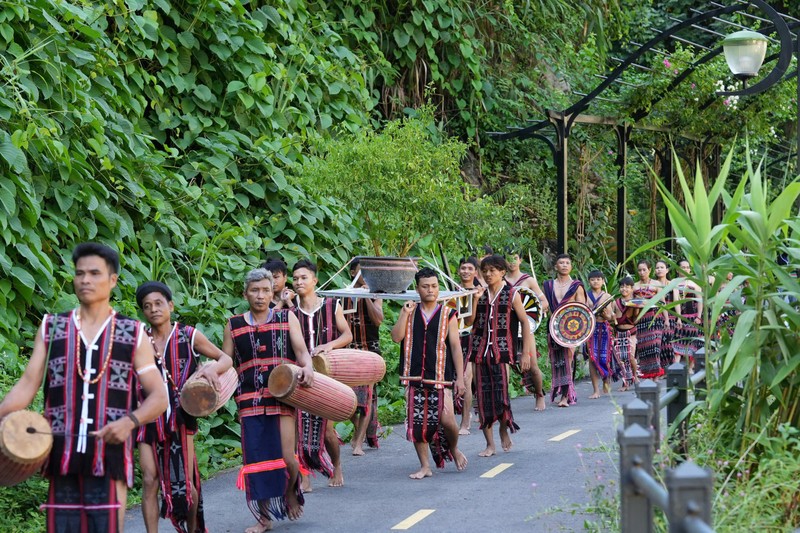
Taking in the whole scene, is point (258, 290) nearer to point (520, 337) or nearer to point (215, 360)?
point (215, 360)

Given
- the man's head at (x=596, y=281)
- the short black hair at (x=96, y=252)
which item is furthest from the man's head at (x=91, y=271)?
the man's head at (x=596, y=281)

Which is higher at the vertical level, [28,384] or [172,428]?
[28,384]

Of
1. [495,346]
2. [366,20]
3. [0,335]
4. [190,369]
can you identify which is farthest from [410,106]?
[190,369]

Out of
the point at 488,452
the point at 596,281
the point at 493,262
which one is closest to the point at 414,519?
the point at 488,452

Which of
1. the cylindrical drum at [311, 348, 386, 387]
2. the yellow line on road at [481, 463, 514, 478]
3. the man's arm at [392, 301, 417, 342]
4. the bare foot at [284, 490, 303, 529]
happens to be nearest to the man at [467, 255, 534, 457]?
the yellow line on road at [481, 463, 514, 478]

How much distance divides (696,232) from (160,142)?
7.66m

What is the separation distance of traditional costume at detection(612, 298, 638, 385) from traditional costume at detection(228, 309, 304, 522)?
29.4ft

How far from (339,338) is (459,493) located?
1.59 meters

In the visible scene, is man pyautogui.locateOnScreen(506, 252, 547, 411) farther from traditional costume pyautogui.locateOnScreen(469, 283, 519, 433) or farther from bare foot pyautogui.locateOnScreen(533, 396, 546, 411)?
traditional costume pyautogui.locateOnScreen(469, 283, 519, 433)

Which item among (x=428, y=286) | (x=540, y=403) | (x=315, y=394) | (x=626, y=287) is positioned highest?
(x=626, y=287)

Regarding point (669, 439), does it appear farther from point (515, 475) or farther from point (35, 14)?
point (35, 14)

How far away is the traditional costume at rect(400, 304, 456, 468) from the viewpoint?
10.1 m

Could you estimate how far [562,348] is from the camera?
49.5 ft

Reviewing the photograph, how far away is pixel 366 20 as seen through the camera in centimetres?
1800
